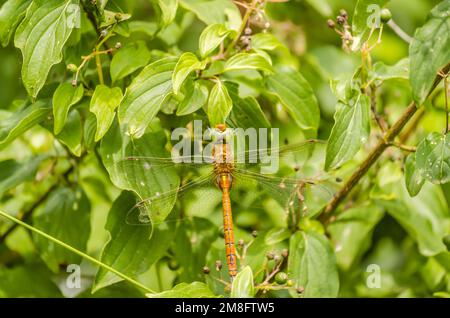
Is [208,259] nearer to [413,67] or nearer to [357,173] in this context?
[357,173]

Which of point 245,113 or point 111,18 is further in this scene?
point 245,113

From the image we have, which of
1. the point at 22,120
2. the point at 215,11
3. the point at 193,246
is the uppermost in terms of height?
the point at 215,11

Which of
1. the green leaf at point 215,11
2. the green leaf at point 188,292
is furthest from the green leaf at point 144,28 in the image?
the green leaf at point 188,292

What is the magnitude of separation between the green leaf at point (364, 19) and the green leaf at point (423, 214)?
2.14ft

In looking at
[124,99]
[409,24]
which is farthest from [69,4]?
[409,24]

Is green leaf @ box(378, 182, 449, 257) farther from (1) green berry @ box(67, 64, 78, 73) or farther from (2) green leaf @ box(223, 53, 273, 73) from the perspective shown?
(1) green berry @ box(67, 64, 78, 73)

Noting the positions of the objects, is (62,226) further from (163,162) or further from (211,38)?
(211,38)

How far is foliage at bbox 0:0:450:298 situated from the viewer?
191cm

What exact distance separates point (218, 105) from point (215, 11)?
1.71 feet

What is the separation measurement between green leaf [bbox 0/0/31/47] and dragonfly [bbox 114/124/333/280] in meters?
0.45

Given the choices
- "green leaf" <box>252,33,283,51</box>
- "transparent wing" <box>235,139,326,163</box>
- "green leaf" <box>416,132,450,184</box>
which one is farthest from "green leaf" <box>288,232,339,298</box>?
"green leaf" <box>252,33,283,51</box>

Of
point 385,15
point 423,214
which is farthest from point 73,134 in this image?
point 423,214

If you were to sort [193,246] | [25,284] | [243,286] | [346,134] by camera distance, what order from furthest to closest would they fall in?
[25,284]
[193,246]
[346,134]
[243,286]

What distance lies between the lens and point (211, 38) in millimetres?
2014
